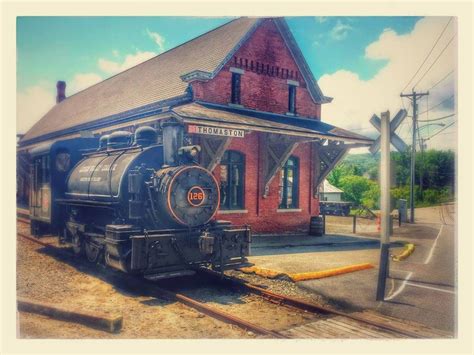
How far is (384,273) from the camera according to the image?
6.38 metres

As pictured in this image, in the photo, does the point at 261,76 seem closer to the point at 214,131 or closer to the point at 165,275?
the point at 214,131

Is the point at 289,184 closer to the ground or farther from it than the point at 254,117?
closer to the ground

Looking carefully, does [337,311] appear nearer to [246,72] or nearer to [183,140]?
[183,140]

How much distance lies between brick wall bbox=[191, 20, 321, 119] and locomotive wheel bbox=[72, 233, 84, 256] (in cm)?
588

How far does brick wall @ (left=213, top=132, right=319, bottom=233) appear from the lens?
13102 mm

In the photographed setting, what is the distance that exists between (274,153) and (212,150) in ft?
9.57

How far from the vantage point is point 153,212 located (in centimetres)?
717

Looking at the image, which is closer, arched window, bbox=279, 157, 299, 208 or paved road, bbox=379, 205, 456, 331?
paved road, bbox=379, 205, 456, 331

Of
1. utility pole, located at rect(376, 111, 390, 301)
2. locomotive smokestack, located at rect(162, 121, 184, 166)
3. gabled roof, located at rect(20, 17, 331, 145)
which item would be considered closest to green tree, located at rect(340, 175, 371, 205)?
gabled roof, located at rect(20, 17, 331, 145)

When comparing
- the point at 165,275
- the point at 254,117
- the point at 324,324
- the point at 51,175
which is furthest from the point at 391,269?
the point at 51,175

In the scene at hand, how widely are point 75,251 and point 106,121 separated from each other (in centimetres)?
585

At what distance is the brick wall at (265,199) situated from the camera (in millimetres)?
13102

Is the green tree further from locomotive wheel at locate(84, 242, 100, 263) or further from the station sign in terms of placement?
locomotive wheel at locate(84, 242, 100, 263)
